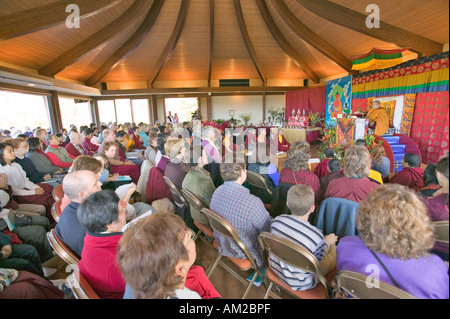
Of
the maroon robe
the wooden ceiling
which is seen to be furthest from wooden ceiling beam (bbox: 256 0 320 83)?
the maroon robe

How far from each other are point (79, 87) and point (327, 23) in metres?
10.2

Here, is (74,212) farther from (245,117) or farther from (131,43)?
(245,117)

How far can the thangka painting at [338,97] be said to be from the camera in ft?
31.2

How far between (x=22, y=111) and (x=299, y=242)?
35.1 ft

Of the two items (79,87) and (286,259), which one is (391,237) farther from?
(79,87)

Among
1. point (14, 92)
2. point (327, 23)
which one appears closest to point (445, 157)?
point (327, 23)

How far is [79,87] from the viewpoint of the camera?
378 inches

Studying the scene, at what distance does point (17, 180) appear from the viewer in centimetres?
284

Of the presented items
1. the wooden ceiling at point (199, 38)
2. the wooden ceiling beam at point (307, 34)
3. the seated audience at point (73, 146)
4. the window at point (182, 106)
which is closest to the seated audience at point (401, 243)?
the wooden ceiling at point (199, 38)

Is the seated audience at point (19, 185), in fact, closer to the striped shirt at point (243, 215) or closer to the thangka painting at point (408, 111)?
the striped shirt at point (243, 215)

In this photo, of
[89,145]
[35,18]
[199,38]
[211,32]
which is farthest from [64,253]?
[199,38]

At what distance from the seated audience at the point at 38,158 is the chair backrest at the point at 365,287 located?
14.1 ft

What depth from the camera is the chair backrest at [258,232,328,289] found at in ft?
3.90

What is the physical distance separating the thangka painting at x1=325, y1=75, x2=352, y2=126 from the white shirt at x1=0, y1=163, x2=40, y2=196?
10.0 m
